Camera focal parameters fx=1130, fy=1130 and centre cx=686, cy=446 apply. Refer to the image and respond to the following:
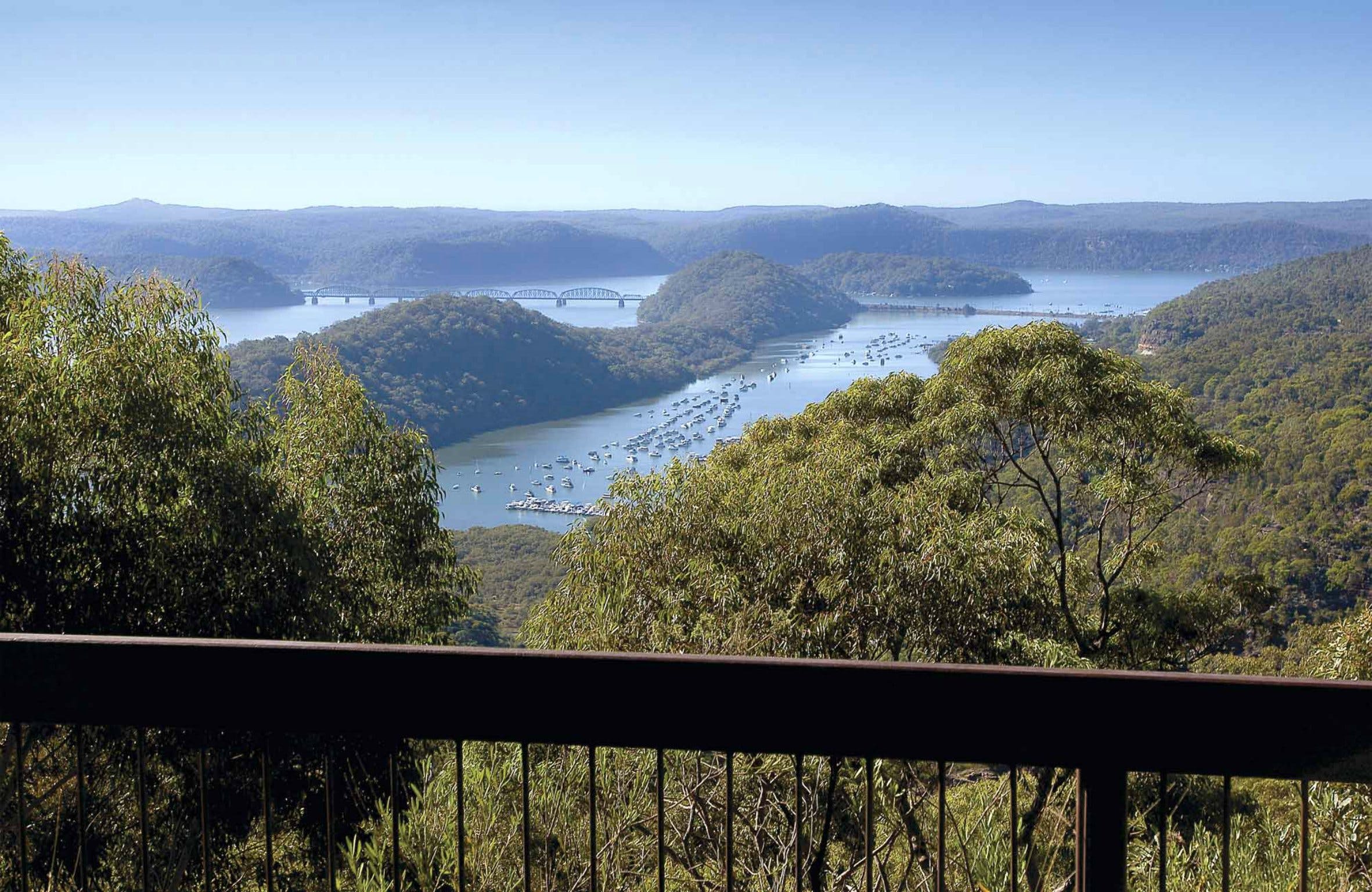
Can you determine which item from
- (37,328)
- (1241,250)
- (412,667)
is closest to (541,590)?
(37,328)

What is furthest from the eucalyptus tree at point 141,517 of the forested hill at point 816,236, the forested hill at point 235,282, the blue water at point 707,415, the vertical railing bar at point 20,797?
the forested hill at point 816,236

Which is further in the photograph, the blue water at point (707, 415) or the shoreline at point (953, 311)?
the shoreline at point (953, 311)

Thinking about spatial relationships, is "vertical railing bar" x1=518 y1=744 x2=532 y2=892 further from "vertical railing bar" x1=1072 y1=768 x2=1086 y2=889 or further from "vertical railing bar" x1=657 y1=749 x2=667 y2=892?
"vertical railing bar" x1=1072 y1=768 x2=1086 y2=889

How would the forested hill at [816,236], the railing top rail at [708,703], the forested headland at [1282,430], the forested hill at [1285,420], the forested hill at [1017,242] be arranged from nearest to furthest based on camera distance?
the railing top rail at [708,703], the forested headland at [1282,430], the forested hill at [1285,420], the forested hill at [1017,242], the forested hill at [816,236]

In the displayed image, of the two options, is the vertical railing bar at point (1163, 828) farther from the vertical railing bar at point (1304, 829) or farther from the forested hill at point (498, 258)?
the forested hill at point (498, 258)

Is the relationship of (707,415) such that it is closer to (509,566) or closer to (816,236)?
(509,566)

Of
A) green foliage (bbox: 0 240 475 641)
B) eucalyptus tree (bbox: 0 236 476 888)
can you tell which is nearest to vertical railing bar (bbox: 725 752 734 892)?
eucalyptus tree (bbox: 0 236 476 888)
